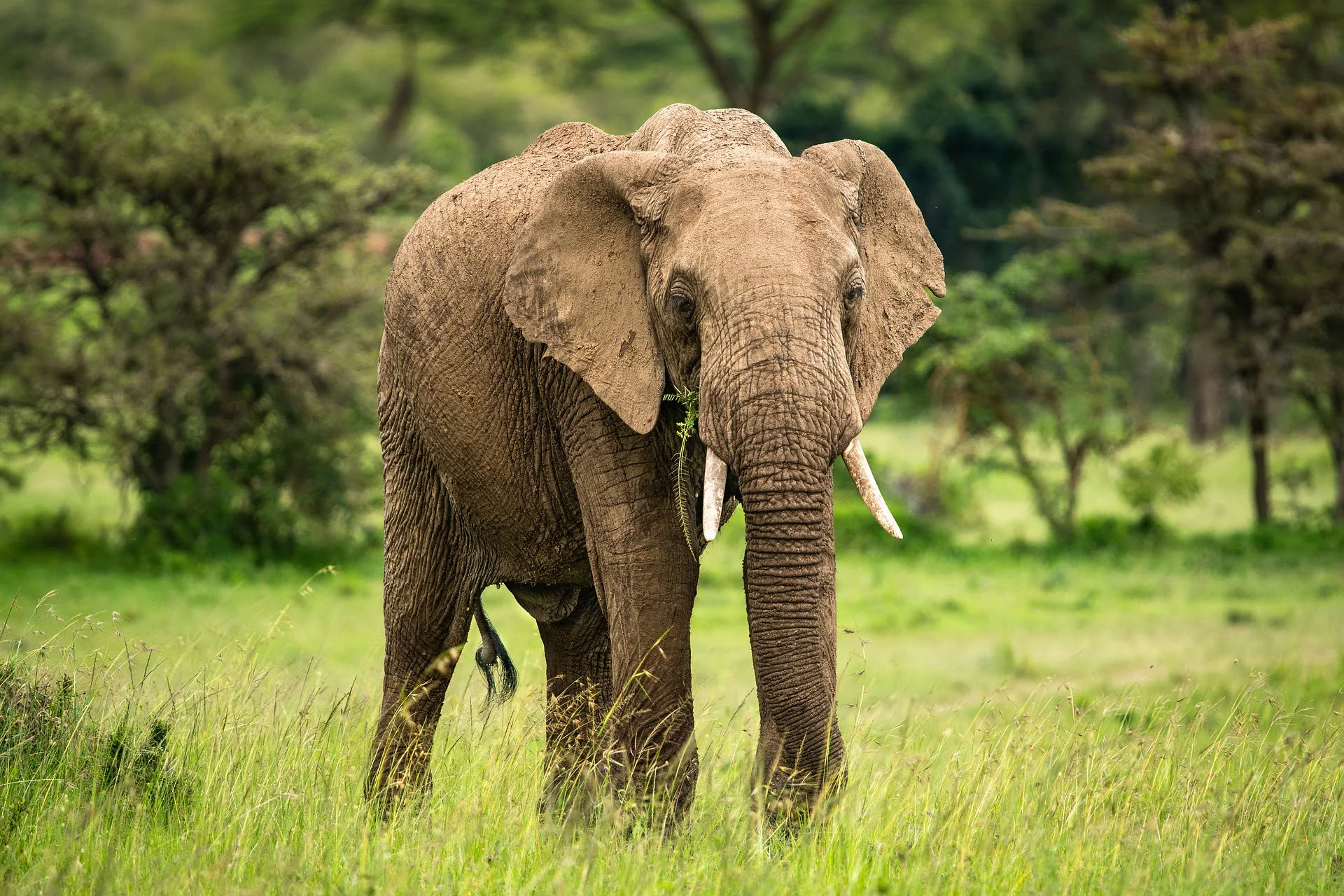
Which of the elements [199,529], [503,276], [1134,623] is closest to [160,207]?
[199,529]

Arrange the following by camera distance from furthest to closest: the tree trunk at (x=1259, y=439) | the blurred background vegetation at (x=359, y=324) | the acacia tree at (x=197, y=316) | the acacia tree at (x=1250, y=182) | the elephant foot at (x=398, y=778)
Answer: the tree trunk at (x=1259, y=439) → the acacia tree at (x=1250, y=182) → the blurred background vegetation at (x=359, y=324) → the acacia tree at (x=197, y=316) → the elephant foot at (x=398, y=778)

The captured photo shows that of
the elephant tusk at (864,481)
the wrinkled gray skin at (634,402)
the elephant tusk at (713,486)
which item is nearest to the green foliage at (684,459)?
the wrinkled gray skin at (634,402)

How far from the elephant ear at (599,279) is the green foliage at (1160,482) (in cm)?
1315

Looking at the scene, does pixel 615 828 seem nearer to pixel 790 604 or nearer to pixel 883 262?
pixel 790 604

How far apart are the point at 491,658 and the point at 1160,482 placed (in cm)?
1227

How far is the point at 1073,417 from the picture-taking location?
57.9ft

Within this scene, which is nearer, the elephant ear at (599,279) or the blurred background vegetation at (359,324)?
the elephant ear at (599,279)

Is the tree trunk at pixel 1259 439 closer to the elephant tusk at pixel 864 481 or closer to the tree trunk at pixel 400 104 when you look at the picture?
the elephant tusk at pixel 864 481

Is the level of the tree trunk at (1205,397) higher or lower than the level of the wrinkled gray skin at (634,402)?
higher

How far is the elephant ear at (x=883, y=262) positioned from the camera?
4.93 metres

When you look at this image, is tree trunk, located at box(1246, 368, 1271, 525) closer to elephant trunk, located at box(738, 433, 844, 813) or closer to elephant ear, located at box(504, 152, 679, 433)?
elephant ear, located at box(504, 152, 679, 433)

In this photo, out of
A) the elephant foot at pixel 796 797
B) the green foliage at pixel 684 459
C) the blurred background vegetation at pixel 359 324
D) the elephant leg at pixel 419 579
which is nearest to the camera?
the elephant foot at pixel 796 797

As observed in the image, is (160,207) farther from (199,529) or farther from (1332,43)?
(1332,43)

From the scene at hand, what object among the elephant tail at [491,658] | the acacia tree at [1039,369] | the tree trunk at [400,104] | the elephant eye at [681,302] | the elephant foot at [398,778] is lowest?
the elephant foot at [398,778]
